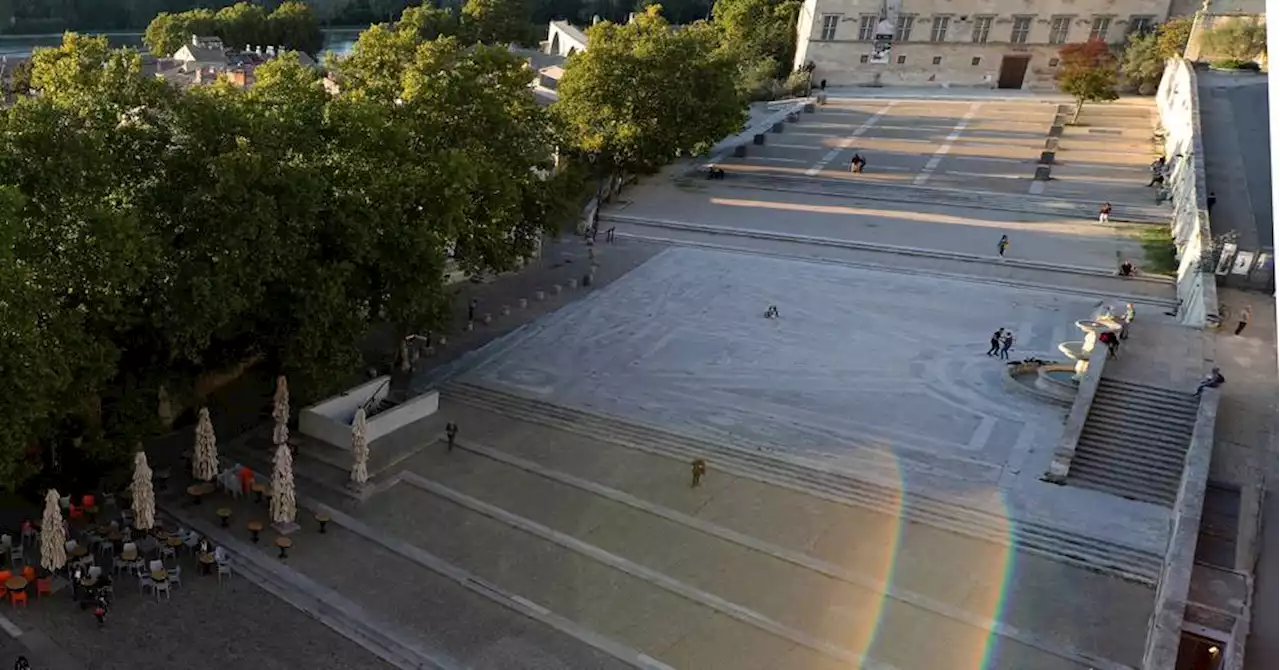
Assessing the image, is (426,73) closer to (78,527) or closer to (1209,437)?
(78,527)

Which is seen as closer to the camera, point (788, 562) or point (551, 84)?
point (788, 562)

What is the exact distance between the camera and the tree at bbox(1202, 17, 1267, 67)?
68062 mm

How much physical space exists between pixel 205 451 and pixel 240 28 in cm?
9333

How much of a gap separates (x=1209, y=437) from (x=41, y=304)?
2448 centimetres

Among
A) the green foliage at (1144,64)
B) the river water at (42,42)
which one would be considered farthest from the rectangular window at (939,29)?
the river water at (42,42)

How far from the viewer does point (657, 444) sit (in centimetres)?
2384

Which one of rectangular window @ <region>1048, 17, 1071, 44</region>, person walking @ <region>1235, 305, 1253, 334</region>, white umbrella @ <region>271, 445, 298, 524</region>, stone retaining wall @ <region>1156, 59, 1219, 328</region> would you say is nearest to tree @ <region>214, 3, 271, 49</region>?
rectangular window @ <region>1048, 17, 1071, 44</region>

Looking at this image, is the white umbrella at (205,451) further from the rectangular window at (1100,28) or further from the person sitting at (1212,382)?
the rectangular window at (1100,28)

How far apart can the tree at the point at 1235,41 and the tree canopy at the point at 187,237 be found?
212 ft

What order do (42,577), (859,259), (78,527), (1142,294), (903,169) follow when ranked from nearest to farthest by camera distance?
(42,577)
(78,527)
(1142,294)
(859,259)
(903,169)

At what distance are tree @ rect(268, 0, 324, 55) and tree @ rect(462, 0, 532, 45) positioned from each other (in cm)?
1753

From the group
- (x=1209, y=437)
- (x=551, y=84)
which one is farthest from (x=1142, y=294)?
(x=551, y=84)

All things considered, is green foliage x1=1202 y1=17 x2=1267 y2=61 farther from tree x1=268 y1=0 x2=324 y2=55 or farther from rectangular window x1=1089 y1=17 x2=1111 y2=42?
tree x1=268 y1=0 x2=324 y2=55

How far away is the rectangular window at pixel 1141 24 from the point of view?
260ft
